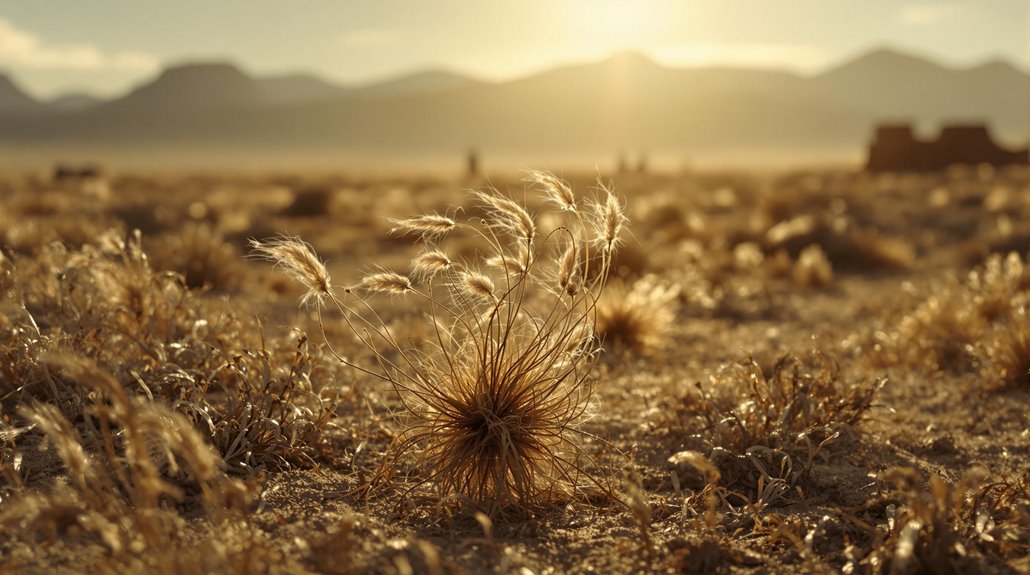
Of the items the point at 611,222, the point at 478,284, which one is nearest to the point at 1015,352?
the point at 611,222

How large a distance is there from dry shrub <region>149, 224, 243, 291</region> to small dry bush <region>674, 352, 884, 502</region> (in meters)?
6.09

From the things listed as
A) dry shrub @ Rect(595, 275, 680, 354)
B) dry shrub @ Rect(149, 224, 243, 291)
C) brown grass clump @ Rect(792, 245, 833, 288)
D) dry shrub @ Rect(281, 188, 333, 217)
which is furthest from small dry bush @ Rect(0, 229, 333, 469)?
dry shrub @ Rect(281, 188, 333, 217)

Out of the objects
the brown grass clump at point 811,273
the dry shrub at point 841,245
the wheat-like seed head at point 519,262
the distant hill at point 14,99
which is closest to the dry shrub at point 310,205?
the dry shrub at point 841,245

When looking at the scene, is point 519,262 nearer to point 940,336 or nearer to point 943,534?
point 943,534

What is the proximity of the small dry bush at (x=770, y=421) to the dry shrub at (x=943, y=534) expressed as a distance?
1.73 feet

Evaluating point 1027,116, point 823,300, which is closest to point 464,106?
point 1027,116

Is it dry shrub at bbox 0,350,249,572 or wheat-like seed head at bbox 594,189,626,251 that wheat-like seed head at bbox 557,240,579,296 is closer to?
wheat-like seed head at bbox 594,189,626,251

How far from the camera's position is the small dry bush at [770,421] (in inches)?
136

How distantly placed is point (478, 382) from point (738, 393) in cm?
156

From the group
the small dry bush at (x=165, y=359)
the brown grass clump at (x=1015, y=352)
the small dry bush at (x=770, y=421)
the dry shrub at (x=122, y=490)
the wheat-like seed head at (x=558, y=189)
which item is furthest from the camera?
the brown grass clump at (x=1015, y=352)

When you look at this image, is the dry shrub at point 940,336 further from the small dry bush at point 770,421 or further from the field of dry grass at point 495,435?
the small dry bush at point 770,421

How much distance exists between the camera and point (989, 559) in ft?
8.57

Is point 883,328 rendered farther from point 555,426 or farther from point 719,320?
point 555,426

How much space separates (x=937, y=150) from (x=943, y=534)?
3578 cm
